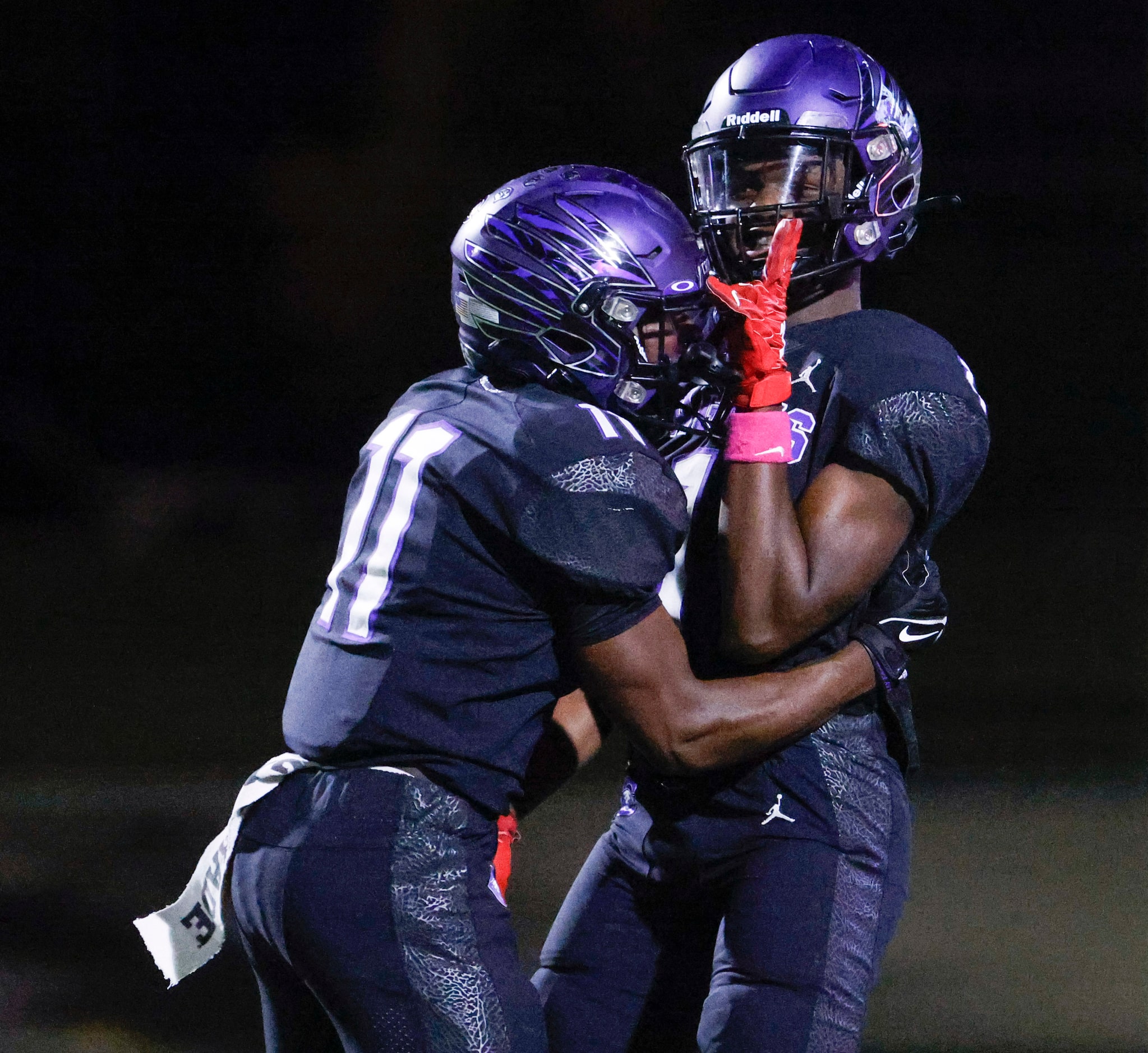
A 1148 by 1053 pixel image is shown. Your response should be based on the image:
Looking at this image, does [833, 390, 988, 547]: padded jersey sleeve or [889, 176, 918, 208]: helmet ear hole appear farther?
[889, 176, 918, 208]: helmet ear hole

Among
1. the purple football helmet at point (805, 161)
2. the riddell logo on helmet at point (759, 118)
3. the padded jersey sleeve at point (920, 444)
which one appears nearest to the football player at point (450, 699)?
the padded jersey sleeve at point (920, 444)

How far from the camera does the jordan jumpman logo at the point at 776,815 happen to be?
1.75 m

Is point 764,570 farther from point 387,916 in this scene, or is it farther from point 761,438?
point 387,916

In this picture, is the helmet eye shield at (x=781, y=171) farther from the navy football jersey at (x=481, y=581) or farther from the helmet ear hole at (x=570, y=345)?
the navy football jersey at (x=481, y=581)

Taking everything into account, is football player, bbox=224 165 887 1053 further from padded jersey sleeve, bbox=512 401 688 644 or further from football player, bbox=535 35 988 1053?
football player, bbox=535 35 988 1053

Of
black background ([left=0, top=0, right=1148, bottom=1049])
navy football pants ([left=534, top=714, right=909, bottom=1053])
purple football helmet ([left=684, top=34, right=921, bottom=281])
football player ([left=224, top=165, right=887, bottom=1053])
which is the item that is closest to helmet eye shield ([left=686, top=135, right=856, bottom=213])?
purple football helmet ([left=684, top=34, right=921, bottom=281])

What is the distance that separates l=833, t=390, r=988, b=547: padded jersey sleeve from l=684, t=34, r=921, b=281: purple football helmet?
1.01 feet

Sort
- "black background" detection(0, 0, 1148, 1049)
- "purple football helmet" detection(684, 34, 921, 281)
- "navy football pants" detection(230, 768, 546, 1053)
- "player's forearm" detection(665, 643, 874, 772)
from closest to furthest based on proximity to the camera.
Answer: "navy football pants" detection(230, 768, 546, 1053)
"player's forearm" detection(665, 643, 874, 772)
"purple football helmet" detection(684, 34, 921, 281)
"black background" detection(0, 0, 1148, 1049)

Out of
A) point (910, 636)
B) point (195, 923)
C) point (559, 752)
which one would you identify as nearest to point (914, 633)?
point (910, 636)

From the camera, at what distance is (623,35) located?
5.89 metres

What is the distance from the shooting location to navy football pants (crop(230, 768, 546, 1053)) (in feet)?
4.73

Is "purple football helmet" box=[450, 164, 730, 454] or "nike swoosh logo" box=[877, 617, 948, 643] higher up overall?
"purple football helmet" box=[450, 164, 730, 454]

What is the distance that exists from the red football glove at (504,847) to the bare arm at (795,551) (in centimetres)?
35

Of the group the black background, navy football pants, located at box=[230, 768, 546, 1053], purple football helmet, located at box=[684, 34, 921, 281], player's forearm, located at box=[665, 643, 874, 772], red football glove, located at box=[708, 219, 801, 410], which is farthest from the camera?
the black background
